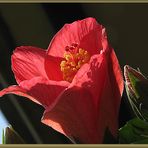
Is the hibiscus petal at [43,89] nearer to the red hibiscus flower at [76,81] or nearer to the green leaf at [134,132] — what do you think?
the red hibiscus flower at [76,81]

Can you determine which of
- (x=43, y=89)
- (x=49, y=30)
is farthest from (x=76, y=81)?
(x=49, y=30)

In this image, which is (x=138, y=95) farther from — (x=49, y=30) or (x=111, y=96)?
(x=49, y=30)

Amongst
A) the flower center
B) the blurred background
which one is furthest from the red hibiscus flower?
the blurred background

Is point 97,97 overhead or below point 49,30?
overhead

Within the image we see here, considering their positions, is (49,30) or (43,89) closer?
(43,89)

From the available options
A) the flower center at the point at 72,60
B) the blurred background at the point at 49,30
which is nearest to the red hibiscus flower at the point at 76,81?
the flower center at the point at 72,60

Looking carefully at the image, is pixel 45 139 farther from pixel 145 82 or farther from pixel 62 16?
pixel 145 82

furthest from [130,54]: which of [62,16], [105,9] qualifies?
[62,16]

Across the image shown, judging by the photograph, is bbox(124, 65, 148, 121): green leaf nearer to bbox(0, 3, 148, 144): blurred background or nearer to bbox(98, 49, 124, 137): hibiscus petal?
bbox(98, 49, 124, 137): hibiscus petal
